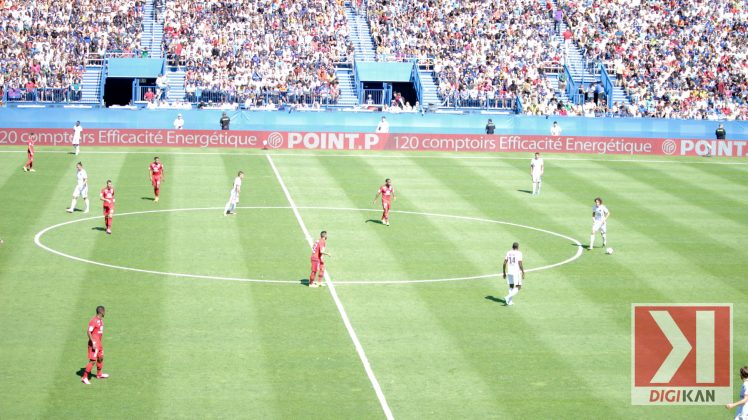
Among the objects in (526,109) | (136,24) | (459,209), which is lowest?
(459,209)

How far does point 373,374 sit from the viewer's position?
22.1 m

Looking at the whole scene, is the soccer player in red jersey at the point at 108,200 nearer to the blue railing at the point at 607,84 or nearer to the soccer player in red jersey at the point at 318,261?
the soccer player in red jersey at the point at 318,261

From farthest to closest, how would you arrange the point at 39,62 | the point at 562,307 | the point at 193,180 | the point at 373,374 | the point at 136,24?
1. the point at 136,24
2. the point at 39,62
3. the point at 193,180
4. the point at 562,307
5. the point at 373,374

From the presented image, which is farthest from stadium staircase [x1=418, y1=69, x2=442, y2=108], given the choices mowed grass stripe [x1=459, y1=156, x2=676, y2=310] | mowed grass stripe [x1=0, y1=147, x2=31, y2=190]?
mowed grass stripe [x1=0, y1=147, x2=31, y2=190]

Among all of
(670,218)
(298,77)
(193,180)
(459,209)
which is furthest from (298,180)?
(298,77)

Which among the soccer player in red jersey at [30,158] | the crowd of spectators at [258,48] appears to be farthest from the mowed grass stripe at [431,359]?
the crowd of spectators at [258,48]

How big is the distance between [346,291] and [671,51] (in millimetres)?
48878

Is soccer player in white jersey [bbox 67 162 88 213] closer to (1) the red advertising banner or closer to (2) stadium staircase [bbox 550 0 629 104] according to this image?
(1) the red advertising banner

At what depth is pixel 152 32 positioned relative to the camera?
69062mm

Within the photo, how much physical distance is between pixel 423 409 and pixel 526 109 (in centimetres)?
4754

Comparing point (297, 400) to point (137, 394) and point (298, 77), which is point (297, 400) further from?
point (298, 77)

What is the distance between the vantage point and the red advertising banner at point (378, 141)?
55562 mm

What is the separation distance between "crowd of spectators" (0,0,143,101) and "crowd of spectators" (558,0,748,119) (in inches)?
1189

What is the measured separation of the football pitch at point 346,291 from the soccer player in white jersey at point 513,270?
646 mm
